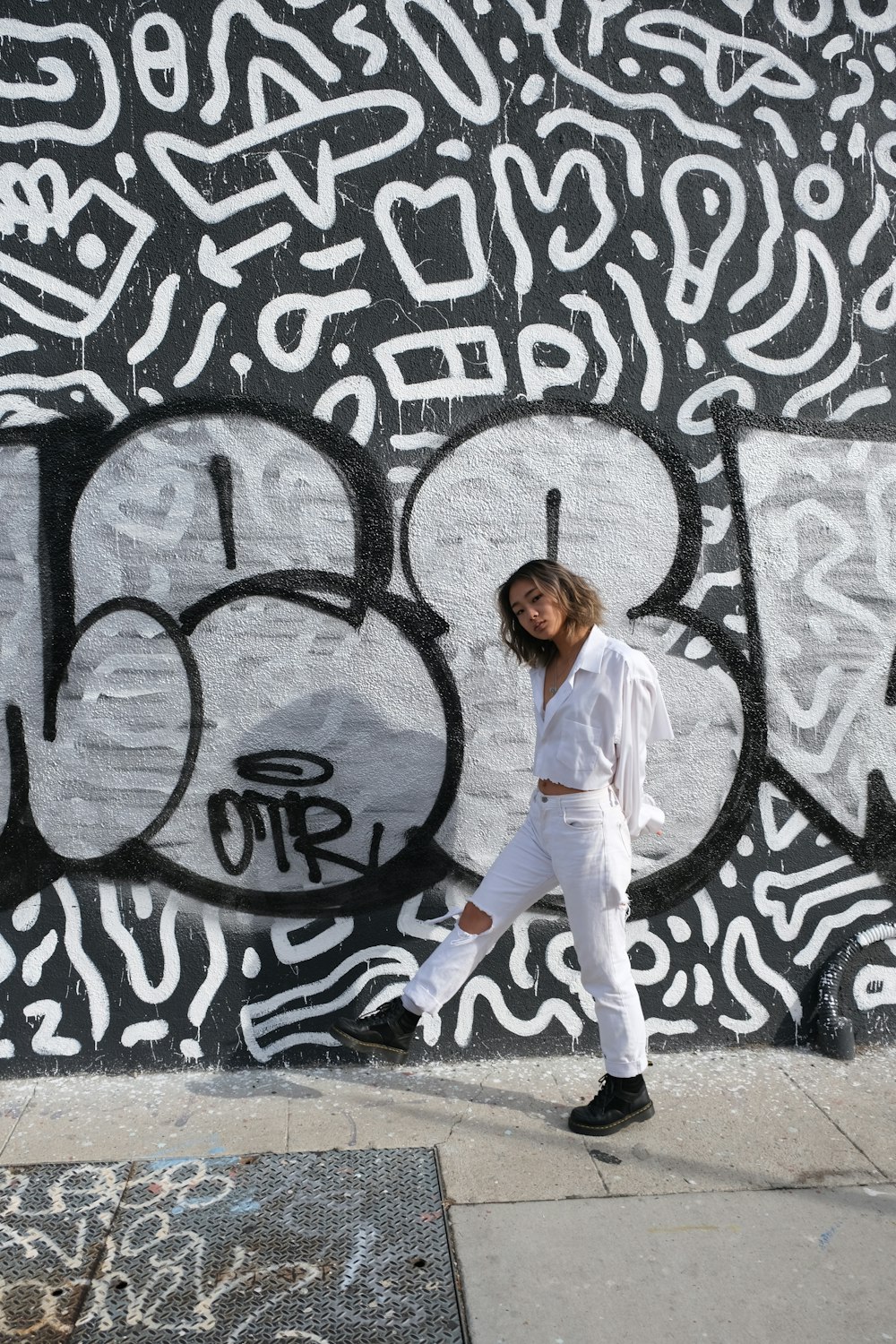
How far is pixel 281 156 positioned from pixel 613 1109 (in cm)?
333

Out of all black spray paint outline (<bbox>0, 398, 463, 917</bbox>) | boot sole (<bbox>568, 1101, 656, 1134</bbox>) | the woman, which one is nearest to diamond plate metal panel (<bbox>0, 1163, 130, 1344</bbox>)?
the woman

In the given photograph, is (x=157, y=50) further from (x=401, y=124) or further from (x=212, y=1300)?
(x=212, y=1300)

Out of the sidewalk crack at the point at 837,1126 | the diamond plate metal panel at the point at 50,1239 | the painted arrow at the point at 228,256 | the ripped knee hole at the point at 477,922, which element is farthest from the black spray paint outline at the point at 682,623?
the diamond plate metal panel at the point at 50,1239

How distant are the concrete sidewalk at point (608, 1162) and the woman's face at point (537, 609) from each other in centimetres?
156

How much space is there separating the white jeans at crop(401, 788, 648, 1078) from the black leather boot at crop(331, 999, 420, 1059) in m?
0.05

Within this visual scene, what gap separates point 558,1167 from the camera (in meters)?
3.13

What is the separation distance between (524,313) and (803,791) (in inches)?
78.7

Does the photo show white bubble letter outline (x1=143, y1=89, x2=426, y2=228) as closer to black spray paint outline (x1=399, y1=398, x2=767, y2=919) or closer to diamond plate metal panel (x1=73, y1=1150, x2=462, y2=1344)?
black spray paint outline (x1=399, y1=398, x2=767, y2=919)

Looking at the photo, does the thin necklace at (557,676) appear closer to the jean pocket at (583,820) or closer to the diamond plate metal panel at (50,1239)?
the jean pocket at (583,820)

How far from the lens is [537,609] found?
3293 millimetres

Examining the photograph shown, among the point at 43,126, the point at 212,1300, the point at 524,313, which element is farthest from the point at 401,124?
the point at 212,1300

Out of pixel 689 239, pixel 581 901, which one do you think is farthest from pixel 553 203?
pixel 581 901

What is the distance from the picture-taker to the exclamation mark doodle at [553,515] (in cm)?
382

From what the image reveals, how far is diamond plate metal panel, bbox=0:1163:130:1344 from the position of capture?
8.26 ft
